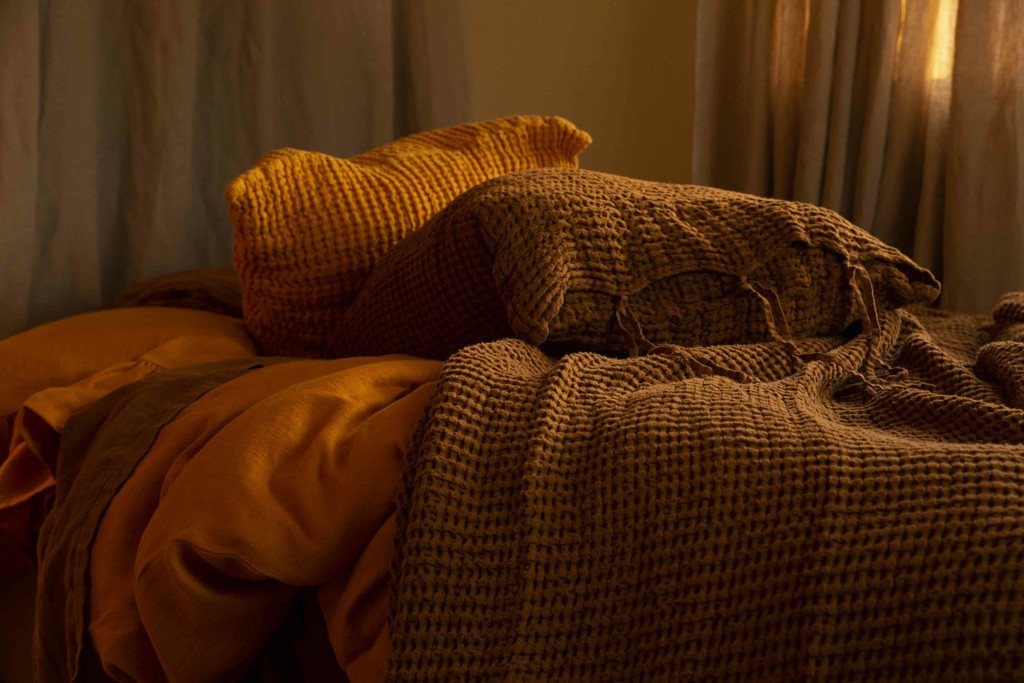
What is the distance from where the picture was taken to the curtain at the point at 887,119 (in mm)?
1656

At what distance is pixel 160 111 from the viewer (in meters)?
1.45

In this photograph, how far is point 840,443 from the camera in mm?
499

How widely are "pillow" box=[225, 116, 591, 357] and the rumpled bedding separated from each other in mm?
297

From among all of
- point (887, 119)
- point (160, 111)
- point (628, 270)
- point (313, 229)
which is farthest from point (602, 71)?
point (628, 270)

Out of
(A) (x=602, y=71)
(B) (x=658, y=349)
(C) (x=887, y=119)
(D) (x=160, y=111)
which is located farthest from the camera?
(A) (x=602, y=71)

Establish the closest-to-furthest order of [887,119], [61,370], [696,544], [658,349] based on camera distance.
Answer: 1. [696,544]
2. [658,349]
3. [61,370]
4. [887,119]

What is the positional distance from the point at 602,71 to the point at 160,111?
1.19 metres

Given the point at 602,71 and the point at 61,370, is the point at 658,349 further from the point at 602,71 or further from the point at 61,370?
the point at 602,71

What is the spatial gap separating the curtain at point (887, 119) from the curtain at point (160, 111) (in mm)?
730

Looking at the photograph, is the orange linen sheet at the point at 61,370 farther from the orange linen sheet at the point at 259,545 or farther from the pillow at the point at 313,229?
the orange linen sheet at the point at 259,545

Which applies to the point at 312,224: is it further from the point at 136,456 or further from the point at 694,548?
the point at 694,548

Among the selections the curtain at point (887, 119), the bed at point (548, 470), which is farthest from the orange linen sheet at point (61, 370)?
the curtain at point (887, 119)

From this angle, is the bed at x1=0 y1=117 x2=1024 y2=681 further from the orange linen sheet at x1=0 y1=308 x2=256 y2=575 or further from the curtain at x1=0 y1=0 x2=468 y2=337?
the curtain at x1=0 y1=0 x2=468 y2=337

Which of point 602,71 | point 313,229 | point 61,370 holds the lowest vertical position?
point 61,370
